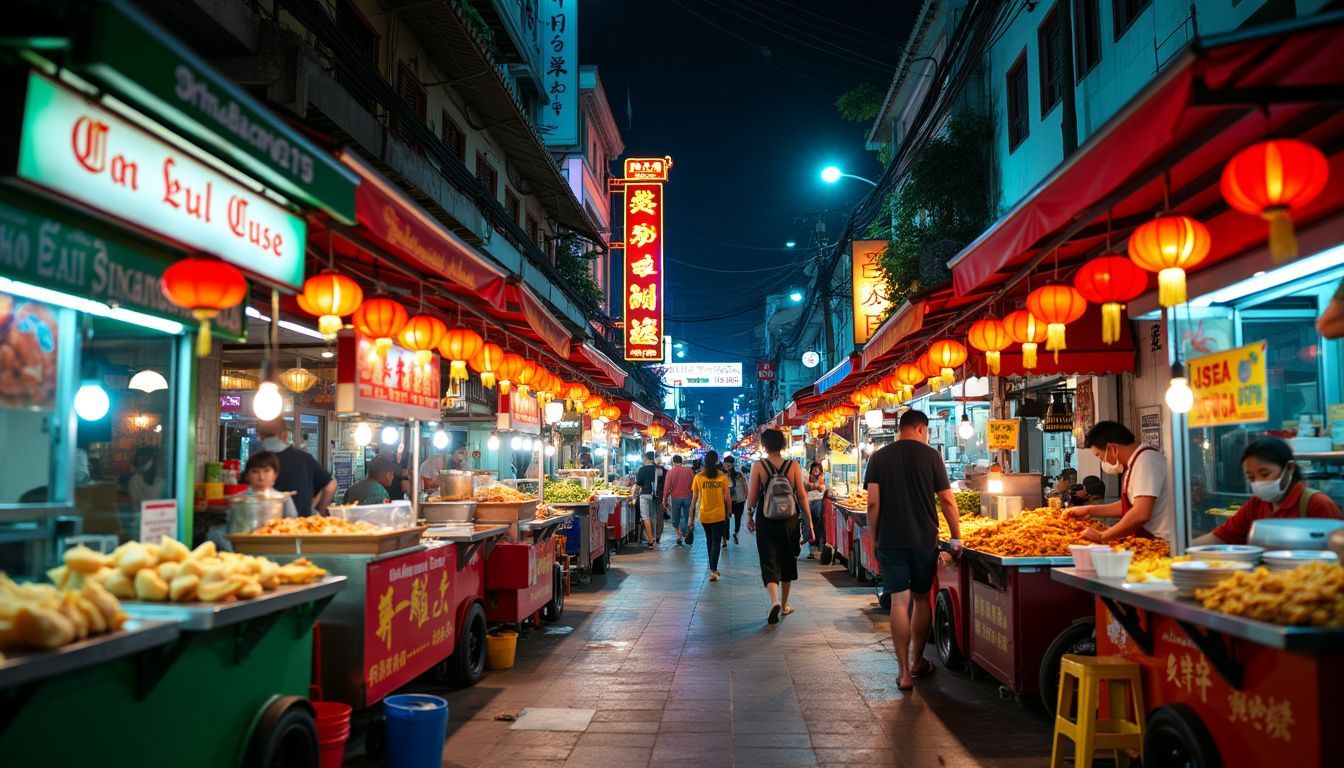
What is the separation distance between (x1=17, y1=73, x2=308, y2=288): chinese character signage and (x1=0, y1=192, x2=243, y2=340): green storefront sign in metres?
0.61

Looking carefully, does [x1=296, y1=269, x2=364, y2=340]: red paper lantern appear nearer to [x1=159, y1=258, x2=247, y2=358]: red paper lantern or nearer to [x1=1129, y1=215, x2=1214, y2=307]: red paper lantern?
[x1=159, y1=258, x2=247, y2=358]: red paper lantern

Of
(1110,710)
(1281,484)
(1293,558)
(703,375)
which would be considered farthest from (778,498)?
(703,375)

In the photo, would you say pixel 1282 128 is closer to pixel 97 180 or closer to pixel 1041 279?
pixel 1041 279

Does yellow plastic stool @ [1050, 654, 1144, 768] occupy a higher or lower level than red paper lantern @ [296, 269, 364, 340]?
lower

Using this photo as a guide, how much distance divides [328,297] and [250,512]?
5.35 feet

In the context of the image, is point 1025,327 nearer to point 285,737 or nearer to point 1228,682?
point 1228,682

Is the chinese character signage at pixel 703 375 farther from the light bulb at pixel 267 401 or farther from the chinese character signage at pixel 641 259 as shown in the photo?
the light bulb at pixel 267 401

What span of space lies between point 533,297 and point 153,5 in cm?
441

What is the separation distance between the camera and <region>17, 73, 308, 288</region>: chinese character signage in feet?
11.8

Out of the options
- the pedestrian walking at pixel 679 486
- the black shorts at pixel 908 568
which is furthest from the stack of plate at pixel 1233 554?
the pedestrian walking at pixel 679 486

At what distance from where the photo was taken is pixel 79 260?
15.6 feet

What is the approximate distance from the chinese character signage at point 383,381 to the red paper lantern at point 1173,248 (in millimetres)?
5557

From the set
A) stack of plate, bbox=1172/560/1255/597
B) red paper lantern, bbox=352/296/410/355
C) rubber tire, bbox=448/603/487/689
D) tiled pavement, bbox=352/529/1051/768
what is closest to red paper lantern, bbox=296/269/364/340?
red paper lantern, bbox=352/296/410/355

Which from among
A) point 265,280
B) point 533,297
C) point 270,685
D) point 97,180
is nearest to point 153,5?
point 533,297
